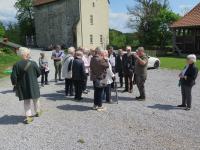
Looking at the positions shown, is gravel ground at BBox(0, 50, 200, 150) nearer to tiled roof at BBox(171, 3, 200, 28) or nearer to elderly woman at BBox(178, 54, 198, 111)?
elderly woman at BBox(178, 54, 198, 111)

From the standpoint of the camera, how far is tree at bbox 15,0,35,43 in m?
77.1

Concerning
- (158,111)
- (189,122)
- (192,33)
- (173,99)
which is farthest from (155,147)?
(192,33)

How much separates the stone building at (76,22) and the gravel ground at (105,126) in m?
40.5

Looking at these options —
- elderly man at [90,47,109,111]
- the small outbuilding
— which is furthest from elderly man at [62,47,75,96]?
the small outbuilding

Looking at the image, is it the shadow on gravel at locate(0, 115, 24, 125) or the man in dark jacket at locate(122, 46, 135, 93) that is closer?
the shadow on gravel at locate(0, 115, 24, 125)

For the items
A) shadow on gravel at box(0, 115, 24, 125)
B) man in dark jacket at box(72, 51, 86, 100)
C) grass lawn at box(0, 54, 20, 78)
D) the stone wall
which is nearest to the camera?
shadow on gravel at box(0, 115, 24, 125)

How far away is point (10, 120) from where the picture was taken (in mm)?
9430

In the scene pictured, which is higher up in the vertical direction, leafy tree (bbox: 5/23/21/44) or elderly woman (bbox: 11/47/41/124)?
leafy tree (bbox: 5/23/21/44)

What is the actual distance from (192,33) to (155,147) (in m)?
33.5

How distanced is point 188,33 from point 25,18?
47.9 m

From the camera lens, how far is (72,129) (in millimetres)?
8336

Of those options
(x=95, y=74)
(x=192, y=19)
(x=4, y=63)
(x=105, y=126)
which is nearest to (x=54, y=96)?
(x=95, y=74)

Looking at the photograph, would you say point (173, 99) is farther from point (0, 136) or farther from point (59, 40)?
point (59, 40)

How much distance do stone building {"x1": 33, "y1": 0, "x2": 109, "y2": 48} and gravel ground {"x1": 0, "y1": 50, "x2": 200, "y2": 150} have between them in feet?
133
